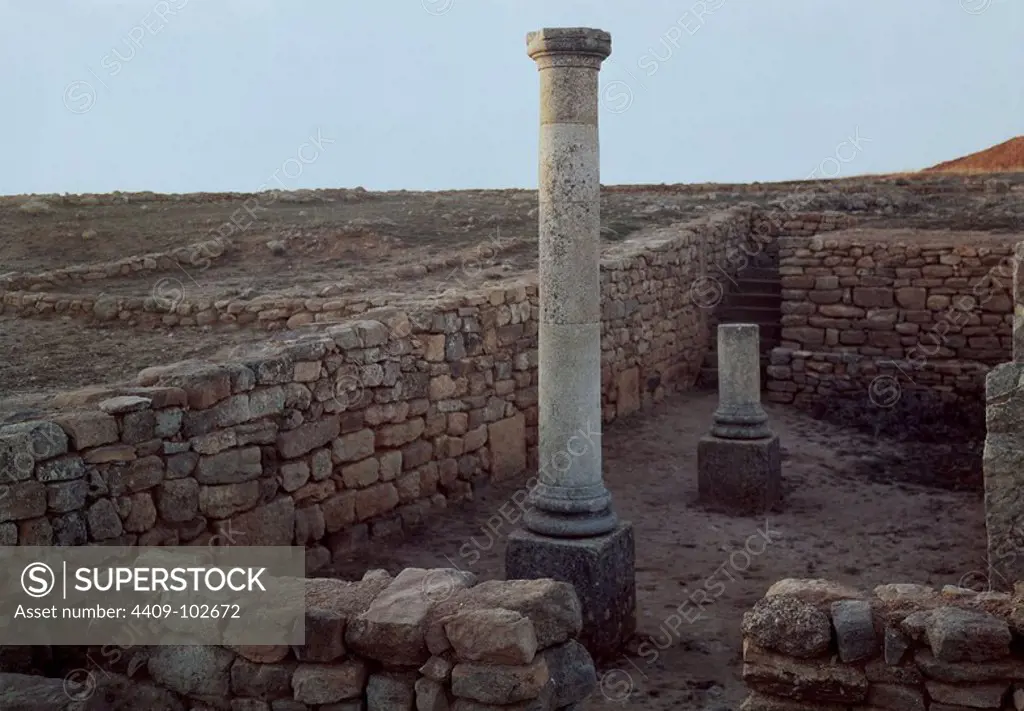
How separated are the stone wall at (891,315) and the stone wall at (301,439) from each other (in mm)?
3441

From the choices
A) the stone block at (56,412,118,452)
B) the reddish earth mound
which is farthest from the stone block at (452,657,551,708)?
the reddish earth mound

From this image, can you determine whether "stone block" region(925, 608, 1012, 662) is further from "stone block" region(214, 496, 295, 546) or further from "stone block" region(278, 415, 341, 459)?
"stone block" region(278, 415, 341, 459)

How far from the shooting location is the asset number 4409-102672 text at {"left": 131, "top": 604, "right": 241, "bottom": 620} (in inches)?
171

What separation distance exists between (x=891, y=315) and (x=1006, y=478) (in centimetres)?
715

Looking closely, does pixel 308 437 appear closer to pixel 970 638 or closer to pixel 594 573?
pixel 594 573

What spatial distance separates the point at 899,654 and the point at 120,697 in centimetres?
328

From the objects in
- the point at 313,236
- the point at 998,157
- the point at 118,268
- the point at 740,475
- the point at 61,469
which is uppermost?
the point at 998,157

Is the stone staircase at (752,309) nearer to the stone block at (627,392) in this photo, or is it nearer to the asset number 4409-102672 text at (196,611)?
the stone block at (627,392)

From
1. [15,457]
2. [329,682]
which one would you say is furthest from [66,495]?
[329,682]

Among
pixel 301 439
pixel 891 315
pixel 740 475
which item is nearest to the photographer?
pixel 301 439

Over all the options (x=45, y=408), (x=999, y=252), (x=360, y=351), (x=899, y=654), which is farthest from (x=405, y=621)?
(x=999, y=252)

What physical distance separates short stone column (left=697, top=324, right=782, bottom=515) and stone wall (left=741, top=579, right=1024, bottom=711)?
16.7ft

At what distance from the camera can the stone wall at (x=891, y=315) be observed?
42.9 ft

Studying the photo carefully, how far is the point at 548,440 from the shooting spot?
22.8 ft
